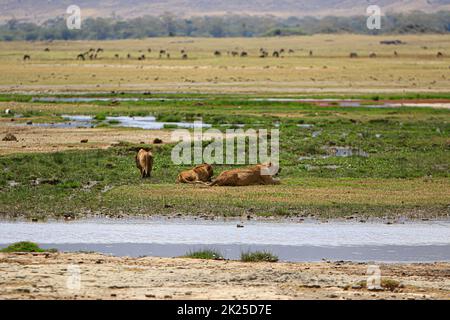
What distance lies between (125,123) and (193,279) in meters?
24.0

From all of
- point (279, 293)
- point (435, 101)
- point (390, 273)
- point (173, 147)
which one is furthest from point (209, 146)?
point (435, 101)

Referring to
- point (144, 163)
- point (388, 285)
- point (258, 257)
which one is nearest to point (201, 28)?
Answer: point (144, 163)

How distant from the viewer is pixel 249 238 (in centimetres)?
1623

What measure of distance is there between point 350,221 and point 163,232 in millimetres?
3556

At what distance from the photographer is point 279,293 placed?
11.0 m

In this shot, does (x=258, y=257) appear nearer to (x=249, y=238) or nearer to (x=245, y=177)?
(x=249, y=238)

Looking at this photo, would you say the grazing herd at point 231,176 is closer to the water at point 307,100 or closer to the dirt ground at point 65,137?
the dirt ground at point 65,137

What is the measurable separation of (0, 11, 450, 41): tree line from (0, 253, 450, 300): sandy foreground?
131262 millimetres

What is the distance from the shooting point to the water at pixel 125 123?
1333 inches

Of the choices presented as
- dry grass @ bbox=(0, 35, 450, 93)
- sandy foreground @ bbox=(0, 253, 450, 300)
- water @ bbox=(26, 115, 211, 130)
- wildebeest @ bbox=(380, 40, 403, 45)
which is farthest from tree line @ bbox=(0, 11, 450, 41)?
sandy foreground @ bbox=(0, 253, 450, 300)

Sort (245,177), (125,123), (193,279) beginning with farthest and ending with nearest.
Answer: (125,123)
(245,177)
(193,279)

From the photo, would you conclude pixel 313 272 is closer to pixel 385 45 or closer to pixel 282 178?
pixel 282 178

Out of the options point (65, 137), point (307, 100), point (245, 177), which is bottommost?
point (307, 100)

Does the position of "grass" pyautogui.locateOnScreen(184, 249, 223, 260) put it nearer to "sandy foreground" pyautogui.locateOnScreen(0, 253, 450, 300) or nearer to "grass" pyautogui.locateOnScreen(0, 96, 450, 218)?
"sandy foreground" pyautogui.locateOnScreen(0, 253, 450, 300)
